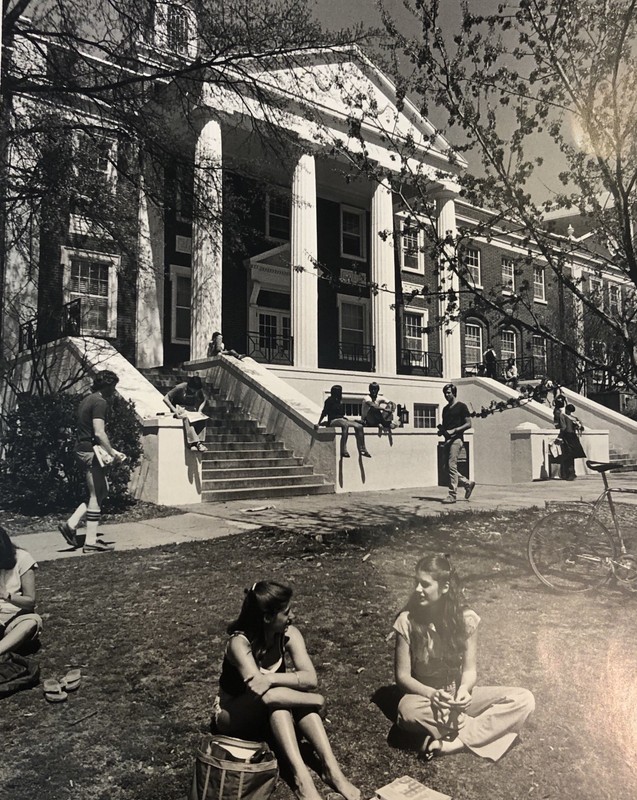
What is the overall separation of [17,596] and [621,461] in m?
2.97

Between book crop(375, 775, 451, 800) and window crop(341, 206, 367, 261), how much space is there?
18.0 meters

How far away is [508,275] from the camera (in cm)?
340

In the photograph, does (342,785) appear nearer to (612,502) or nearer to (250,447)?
(612,502)

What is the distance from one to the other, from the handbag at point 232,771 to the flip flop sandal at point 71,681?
25.5 inches

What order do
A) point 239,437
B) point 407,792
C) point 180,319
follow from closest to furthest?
point 407,792
point 239,437
point 180,319

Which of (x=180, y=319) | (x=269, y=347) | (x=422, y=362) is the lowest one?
(x=422, y=362)

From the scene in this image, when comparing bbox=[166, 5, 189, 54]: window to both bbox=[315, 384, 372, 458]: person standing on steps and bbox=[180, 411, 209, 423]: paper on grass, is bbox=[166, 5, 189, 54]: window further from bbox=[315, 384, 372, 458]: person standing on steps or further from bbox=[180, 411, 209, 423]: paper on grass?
bbox=[315, 384, 372, 458]: person standing on steps

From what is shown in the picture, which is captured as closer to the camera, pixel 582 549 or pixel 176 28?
pixel 582 549

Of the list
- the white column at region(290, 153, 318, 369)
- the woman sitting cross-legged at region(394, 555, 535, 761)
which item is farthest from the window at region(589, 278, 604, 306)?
the white column at region(290, 153, 318, 369)

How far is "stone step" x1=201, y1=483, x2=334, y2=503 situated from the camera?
17.3ft

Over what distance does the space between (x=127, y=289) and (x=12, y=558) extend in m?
3.56

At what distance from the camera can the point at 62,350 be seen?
3.19 m

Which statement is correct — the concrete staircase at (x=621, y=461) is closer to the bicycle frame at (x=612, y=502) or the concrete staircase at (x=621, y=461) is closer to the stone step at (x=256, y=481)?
the bicycle frame at (x=612, y=502)

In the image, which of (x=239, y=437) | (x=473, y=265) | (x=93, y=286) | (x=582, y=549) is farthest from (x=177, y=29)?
(x=239, y=437)
